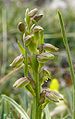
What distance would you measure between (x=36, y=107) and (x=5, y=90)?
0.89 meters

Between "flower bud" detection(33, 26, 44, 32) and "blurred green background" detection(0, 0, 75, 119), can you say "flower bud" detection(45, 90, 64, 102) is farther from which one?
"blurred green background" detection(0, 0, 75, 119)

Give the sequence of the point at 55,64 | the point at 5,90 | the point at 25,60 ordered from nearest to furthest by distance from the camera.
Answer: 1. the point at 25,60
2. the point at 5,90
3. the point at 55,64

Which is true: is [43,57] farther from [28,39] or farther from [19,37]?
[19,37]

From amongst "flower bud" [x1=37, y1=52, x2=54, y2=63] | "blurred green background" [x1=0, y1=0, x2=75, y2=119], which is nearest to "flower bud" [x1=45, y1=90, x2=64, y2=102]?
"flower bud" [x1=37, y1=52, x2=54, y2=63]

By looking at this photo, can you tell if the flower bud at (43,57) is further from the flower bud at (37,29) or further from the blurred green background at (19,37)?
the blurred green background at (19,37)

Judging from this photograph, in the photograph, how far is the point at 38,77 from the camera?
1.94 feet

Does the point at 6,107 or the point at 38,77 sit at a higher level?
the point at 38,77

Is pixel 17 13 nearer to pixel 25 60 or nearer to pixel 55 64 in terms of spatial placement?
pixel 55 64

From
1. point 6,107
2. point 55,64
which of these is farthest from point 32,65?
point 55,64

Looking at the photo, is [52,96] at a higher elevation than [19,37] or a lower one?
higher

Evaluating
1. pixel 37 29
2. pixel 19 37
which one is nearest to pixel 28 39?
pixel 37 29

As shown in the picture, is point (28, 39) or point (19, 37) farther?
point (19, 37)

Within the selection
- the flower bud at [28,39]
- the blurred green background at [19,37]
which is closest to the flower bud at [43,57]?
the flower bud at [28,39]

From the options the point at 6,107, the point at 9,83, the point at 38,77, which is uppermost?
the point at 38,77
